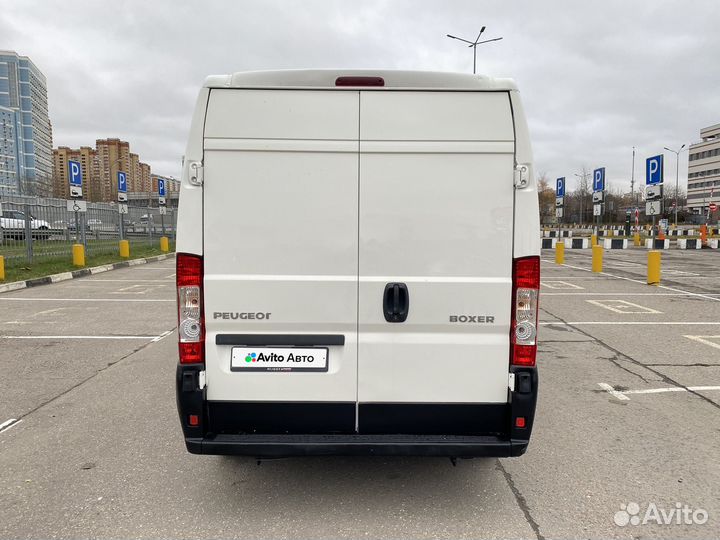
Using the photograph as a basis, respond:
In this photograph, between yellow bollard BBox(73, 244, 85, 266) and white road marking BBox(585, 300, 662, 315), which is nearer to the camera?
white road marking BBox(585, 300, 662, 315)

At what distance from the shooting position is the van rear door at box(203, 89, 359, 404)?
2902 millimetres

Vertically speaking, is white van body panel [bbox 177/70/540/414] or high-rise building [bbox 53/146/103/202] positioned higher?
high-rise building [bbox 53/146/103/202]

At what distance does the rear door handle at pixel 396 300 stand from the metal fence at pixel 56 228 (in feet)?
48.7

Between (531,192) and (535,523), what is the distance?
1870 millimetres

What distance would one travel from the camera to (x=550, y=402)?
4984 mm

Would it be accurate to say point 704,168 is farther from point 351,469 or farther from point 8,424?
point 8,424

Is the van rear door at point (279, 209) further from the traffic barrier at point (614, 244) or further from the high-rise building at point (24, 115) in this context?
the high-rise building at point (24, 115)

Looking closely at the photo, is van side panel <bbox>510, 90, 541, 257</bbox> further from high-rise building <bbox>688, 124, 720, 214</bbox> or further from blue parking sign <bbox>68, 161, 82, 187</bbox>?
high-rise building <bbox>688, 124, 720, 214</bbox>

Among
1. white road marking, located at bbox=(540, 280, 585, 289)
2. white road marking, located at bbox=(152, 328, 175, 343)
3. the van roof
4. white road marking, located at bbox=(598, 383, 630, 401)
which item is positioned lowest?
white road marking, located at bbox=(598, 383, 630, 401)

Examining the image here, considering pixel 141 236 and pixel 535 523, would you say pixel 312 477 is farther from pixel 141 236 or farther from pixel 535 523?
pixel 141 236

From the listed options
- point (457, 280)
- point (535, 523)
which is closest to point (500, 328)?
point (457, 280)

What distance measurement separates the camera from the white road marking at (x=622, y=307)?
33.0ft

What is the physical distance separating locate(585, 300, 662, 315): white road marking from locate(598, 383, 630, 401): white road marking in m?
5.00

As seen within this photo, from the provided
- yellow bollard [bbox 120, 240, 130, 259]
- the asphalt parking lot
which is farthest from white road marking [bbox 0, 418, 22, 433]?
yellow bollard [bbox 120, 240, 130, 259]
